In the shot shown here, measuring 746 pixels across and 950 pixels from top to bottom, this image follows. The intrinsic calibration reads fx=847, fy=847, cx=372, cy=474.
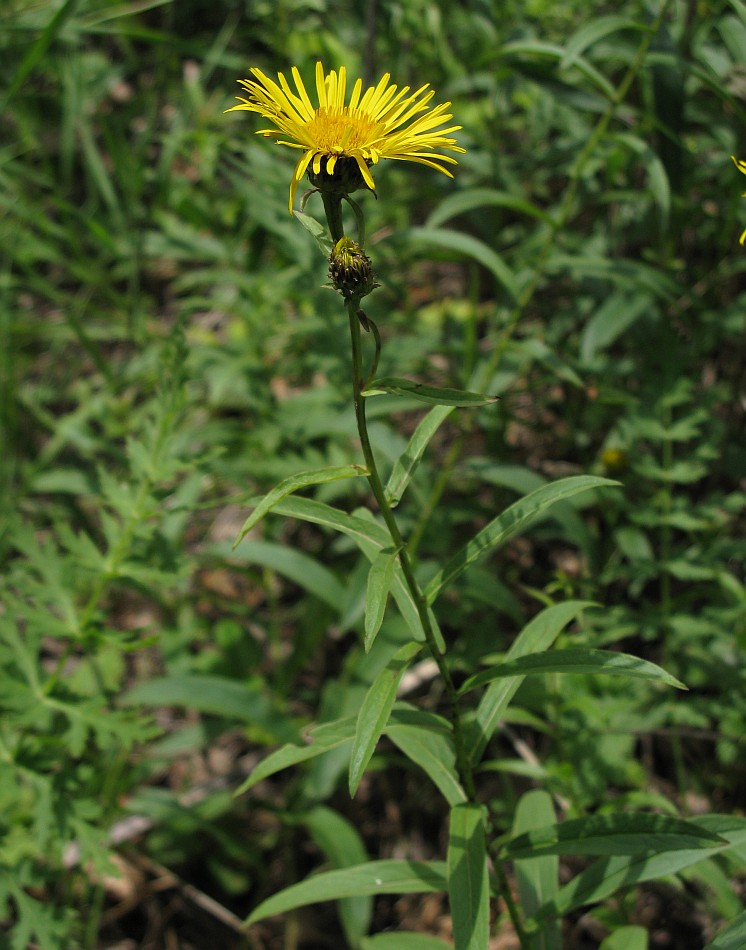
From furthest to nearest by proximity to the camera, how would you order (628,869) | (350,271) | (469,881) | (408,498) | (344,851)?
(408,498) < (344,851) < (628,869) < (469,881) < (350,271)

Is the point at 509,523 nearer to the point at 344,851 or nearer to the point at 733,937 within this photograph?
the point at 733,937

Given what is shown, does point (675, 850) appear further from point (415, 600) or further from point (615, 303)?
Answer: point (615, 303)

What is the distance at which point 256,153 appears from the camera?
8.74ft

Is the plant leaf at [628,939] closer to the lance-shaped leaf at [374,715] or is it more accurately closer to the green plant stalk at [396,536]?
the green plant stalk at [396,536]

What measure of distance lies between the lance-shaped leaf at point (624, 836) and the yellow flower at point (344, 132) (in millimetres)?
→ 1041

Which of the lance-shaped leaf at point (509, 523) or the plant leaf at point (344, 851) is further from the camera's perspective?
the plant leaf at point (344, 851)

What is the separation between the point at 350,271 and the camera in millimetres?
1091

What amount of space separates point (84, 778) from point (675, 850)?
1330mm

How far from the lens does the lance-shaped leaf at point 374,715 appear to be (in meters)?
1.14

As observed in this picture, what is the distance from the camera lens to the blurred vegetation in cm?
198

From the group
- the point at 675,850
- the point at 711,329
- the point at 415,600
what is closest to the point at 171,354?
the point at 415,600

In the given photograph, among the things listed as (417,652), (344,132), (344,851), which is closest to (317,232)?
(344,132)

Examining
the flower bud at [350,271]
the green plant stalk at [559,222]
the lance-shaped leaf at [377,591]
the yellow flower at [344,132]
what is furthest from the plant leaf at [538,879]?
the yellow flower at [344,132]

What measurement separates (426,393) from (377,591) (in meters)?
0.28
